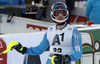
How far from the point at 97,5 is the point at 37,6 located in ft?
7.03

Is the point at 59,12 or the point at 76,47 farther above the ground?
the point at 59,12

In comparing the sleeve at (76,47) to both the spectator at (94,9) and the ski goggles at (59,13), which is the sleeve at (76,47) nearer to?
the ski goggles at (59,13)

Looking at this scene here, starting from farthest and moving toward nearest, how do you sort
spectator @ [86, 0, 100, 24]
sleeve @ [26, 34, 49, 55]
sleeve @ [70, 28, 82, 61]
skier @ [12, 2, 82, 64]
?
spectator @ [86, 0, 100, 24] < sleeve @ [26, 34, 49, 55] < skier @ [12, 2, 82, 64] < sleeve @ [70, 28, 82, 61]

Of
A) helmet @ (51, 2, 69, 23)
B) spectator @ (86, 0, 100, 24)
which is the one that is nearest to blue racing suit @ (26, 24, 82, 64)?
helmet @ (51, 2, 69, 23)

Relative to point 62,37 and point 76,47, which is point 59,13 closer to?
point 62,37

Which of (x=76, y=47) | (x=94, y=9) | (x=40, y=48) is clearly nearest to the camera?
(x=76, y=47)

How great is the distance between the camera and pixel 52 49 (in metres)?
3.52

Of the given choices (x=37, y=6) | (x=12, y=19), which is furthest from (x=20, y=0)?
(x=12, y=19)

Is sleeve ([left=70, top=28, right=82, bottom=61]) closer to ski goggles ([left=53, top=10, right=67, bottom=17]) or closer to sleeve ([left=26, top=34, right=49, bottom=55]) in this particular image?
ski goggles ([left=53, top=10, right=67, bottom=17])

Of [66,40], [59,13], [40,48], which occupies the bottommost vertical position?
[40,48]

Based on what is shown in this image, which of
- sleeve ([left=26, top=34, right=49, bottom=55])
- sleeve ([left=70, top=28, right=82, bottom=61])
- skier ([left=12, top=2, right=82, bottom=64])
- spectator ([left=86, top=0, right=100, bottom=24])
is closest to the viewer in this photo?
sleeve ([left=70, top=28, right=82, bottom=61])

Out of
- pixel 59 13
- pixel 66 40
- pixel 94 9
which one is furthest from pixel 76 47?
pixel 94 9

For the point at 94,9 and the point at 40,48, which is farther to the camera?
the point at 94,9

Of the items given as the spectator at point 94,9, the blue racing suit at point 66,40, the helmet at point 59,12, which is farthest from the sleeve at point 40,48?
the spectator at point 94,9
